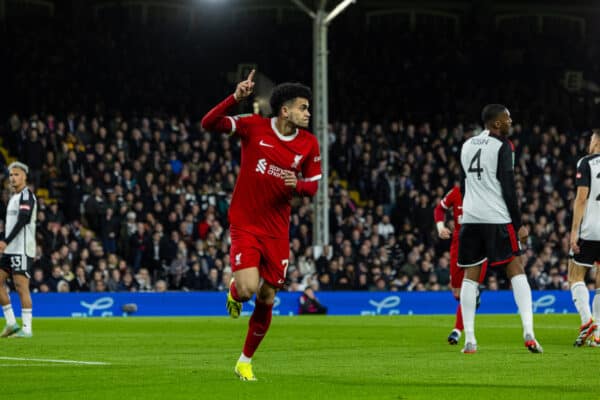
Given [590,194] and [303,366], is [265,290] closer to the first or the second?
[303,366]

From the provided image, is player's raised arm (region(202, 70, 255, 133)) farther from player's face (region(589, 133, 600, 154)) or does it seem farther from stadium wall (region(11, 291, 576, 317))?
stadium wall (region(11, 291, 576, 317))

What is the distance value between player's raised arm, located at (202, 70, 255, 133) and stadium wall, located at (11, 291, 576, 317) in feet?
55.4

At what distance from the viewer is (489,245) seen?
12.1m

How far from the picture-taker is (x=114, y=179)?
29.0m

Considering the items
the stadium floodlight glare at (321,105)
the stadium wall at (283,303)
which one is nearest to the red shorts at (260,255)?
the stadium wall at (283,303)

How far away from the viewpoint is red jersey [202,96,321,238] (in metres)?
9.54

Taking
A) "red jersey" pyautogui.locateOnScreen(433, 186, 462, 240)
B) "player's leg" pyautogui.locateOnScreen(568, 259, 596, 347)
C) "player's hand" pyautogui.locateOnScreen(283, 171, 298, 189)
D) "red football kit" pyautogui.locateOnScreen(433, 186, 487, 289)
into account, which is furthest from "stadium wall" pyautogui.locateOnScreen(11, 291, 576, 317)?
Answer: "player's hand" pyautogui.locateOnScreen(283, 171, 298, 189)

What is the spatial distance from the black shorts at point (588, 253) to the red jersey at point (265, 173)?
5.08 metres

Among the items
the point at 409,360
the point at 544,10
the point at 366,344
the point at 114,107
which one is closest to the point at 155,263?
the point at 114,107

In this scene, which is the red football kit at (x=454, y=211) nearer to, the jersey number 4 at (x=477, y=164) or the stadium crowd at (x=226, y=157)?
the jersey number 4 at (x=477, y=164)

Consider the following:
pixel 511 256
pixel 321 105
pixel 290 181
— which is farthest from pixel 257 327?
pixel 321 105

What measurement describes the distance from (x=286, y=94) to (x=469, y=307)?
3.79 meters

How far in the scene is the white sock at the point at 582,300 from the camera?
13.5 meters

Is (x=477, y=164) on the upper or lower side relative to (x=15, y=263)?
upper
